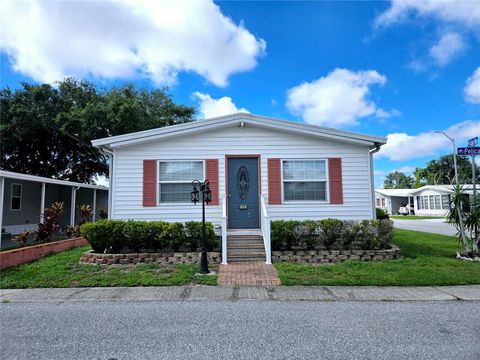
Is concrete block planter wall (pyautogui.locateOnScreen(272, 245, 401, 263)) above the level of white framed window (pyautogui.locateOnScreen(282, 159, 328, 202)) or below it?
below

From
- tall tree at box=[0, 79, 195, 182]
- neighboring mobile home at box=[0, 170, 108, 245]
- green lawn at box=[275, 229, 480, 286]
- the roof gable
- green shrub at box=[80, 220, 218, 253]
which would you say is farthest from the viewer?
tall tree at box=[0, 79, 195, 182]

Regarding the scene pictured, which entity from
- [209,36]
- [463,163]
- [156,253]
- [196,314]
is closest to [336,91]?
[209,36]

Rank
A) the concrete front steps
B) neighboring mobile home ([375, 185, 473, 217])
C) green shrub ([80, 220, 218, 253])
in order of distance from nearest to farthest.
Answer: green shrub ([80, 220, 218, 253]), the concrete front steps, neighboring mobile home ([375, 185, 473, 217])

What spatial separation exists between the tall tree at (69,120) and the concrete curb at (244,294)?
43.8ft

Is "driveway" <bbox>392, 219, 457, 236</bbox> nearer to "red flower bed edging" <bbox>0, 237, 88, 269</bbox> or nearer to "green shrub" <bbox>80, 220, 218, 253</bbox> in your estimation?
"green shrub" <bbox>80, 220, 218, 253</bbox>

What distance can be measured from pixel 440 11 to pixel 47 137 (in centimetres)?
2171

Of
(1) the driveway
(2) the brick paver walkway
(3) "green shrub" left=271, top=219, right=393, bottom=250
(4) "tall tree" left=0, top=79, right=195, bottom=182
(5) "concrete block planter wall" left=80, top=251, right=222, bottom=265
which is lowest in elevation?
(2) the brick paver walkway

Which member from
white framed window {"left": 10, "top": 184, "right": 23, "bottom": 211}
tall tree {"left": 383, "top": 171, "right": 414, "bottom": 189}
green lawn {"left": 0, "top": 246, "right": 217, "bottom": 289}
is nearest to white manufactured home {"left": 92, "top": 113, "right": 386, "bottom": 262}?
green lawn {"left": 0, "top": 246, "right": 217, "bottom": 289}

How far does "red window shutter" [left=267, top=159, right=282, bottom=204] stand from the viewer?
8.69 meters

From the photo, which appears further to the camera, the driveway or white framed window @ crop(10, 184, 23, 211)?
the driveway

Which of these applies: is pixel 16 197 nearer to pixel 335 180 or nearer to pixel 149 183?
pixel 149 183

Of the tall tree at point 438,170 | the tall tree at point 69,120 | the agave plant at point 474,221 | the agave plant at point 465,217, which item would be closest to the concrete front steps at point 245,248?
the agave plant at point 465,217

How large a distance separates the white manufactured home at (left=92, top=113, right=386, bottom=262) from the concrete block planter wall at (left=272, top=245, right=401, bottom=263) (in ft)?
4.52

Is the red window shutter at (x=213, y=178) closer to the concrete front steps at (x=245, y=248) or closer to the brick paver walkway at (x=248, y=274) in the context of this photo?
the concrete front steps at (x=245, y=248)
